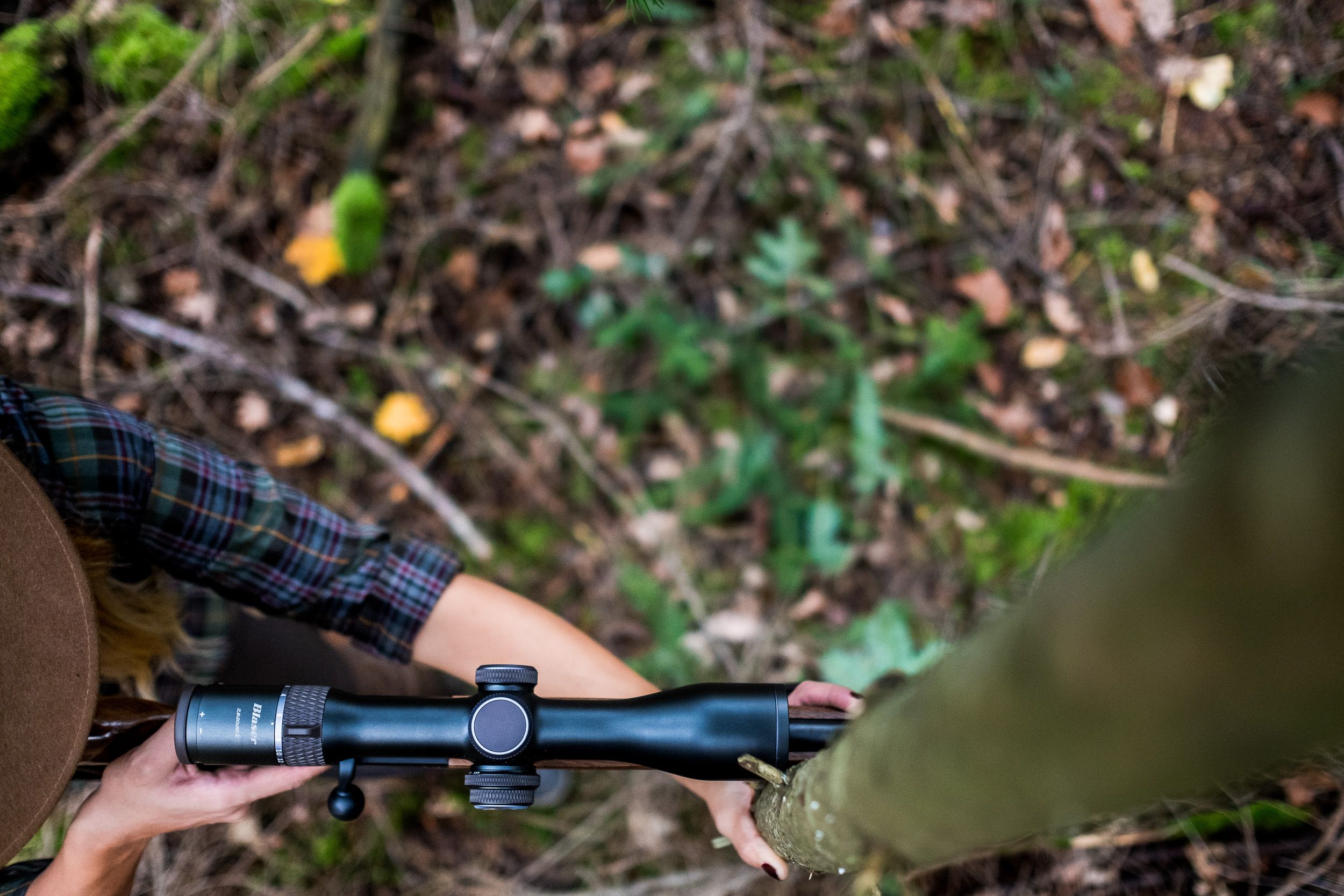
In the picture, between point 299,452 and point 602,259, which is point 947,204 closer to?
point 602,259

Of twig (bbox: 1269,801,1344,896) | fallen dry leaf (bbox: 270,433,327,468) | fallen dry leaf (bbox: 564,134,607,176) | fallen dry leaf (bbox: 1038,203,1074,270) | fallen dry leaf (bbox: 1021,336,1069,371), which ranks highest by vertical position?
fallen dry leaf (bbox: 564,134,607,176)

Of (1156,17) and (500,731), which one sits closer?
(500,731)

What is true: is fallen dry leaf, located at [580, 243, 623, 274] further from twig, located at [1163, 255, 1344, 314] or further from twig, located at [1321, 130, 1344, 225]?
twig, located at [1321, 130, 1344, 225]

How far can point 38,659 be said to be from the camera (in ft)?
2.93

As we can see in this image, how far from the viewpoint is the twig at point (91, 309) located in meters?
2.29

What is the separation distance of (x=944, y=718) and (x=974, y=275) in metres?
2.08

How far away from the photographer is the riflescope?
0.94m

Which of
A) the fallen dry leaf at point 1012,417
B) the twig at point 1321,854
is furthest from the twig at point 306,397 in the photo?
the twig at point 1321,854

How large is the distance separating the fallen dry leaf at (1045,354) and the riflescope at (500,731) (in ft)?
5.64

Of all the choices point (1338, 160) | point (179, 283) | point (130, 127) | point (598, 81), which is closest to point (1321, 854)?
point (1338, 160)

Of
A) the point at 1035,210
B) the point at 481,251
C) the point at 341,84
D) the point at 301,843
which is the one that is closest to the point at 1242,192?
the point at 1035,210

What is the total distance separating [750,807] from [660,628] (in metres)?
1.14

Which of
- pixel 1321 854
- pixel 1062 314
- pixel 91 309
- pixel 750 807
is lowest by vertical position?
pixel 1321 854

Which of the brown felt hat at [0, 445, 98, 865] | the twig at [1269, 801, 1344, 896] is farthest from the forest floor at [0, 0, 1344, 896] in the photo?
the brown felt hat at [0, 445, 98, 865]
